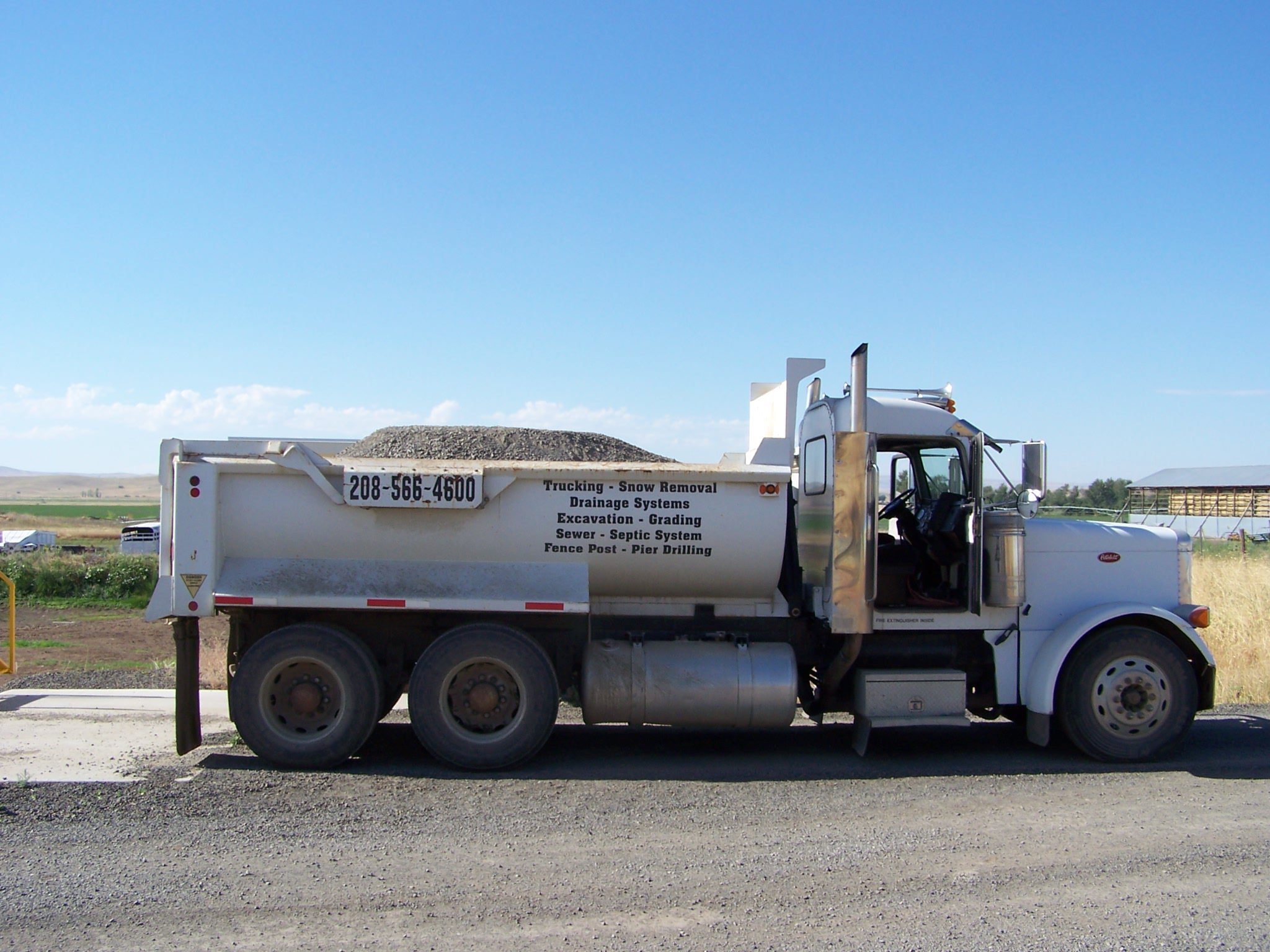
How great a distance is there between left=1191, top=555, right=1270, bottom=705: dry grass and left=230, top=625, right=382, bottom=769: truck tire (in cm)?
832

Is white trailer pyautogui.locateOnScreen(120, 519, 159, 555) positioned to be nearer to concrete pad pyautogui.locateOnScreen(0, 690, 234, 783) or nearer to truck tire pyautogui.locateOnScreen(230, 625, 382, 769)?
concrete pad pyautogui.locateOnScreen(0, 690, 234, 783)

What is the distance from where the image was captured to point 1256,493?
145 feet

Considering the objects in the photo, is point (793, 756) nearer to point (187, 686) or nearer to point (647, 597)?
point (647, 597)

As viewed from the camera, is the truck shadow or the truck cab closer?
the truck shadow

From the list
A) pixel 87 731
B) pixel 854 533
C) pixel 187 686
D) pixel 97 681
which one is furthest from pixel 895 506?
pixel 97 681

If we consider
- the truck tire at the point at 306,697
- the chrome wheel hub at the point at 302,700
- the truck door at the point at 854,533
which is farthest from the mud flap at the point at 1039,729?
the chrome wheel hub at the point at 302,700

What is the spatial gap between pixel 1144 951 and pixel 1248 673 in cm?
835

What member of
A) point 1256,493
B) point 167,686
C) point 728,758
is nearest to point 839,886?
point 728,758

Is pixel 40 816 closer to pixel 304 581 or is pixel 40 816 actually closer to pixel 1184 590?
pixel 304 581

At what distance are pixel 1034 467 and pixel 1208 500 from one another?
146 feet

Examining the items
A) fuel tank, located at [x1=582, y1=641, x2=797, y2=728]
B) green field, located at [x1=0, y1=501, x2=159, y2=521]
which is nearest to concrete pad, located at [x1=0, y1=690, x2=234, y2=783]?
fuel tank, located at [x1=582, y1=641, x2=797, y2=728]

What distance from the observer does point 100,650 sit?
57.5 ft

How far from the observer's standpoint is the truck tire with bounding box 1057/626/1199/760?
768 centimetres

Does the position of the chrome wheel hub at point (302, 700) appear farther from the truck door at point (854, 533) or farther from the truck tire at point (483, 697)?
the truck door at point (854, 533)
